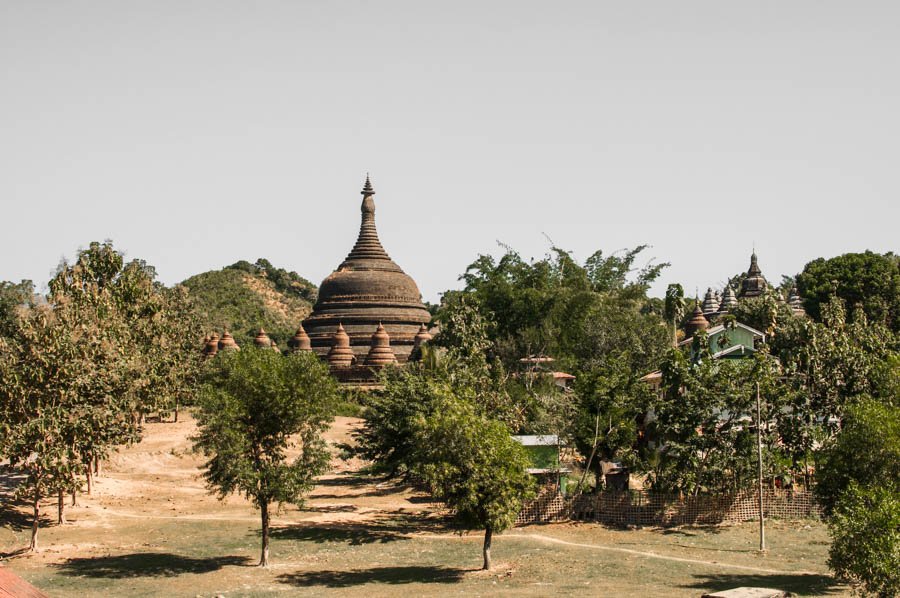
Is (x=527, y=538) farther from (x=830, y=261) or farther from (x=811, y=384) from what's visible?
(x=830, y=261)

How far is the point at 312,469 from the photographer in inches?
1281

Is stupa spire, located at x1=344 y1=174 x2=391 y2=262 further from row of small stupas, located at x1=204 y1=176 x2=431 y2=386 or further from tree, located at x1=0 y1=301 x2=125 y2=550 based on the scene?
tree, located at x1=0 y1=301 x2=125 y2=550

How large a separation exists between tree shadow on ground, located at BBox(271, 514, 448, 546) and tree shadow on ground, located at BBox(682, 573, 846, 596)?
12199mm

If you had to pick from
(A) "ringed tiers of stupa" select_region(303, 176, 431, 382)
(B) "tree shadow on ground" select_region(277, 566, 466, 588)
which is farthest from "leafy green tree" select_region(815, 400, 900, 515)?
(A) "ringed tiers of stupa" select_region(303, 176, 431, 382)

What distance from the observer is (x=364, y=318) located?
85812 mm

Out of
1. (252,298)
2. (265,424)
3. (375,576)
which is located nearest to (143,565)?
(265,424)

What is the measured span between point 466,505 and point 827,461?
37.5 ft

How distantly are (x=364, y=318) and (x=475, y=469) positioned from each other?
182 feet

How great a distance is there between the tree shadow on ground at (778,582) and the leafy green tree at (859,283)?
55.4 metres

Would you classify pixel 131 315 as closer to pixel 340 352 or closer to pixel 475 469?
pixel 475 469

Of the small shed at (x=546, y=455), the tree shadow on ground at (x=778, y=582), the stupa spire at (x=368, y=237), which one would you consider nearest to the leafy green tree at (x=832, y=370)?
the small shed at (x=546, y=455)

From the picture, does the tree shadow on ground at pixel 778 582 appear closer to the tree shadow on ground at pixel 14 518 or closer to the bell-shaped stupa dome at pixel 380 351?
the tree shadow on ground at pixel 14 518

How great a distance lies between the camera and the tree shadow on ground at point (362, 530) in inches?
1431

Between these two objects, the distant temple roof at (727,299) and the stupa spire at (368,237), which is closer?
the stupa spire at (368,237)
